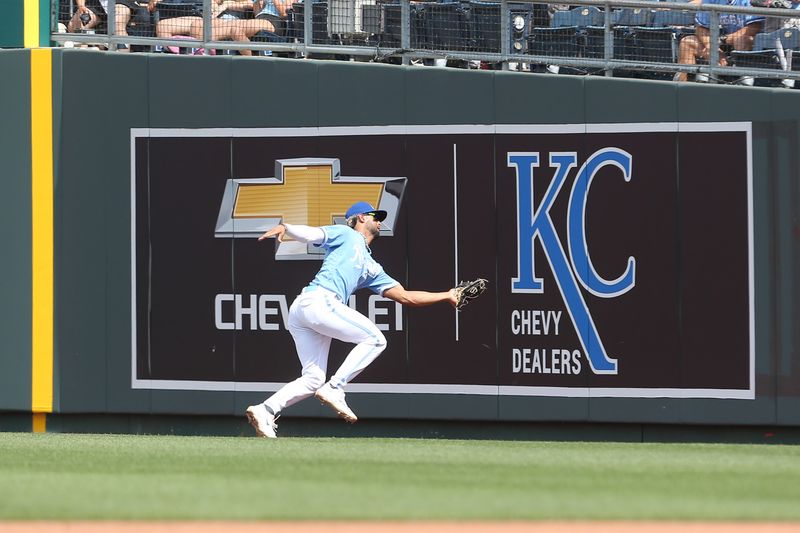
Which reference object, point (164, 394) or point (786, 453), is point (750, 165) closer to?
point (786, 453)

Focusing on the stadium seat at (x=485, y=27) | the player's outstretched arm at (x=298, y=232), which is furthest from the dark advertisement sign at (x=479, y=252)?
the player's outstretched arm at (x=298, y=232)

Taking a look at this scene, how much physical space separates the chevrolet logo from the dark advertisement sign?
0.04ft

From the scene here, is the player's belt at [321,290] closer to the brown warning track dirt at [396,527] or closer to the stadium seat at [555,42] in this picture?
the stadium seat at [555,42]

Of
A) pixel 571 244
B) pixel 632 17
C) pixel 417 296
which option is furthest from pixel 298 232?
pixel 632 17

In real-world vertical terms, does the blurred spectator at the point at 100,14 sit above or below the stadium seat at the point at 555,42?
above

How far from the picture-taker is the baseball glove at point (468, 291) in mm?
10698

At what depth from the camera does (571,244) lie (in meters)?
12.0

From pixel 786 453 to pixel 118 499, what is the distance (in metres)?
5.21

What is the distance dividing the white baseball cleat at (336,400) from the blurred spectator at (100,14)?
4346mm

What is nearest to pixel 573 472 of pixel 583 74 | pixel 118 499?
pixel 118 499

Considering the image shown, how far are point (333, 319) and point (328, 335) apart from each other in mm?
236

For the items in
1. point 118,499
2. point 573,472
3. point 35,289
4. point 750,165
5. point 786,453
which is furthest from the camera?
point 35,289

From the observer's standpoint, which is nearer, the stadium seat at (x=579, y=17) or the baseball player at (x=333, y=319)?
the baseball player at (x=333, y=319)

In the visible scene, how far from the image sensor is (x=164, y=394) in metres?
12.4
